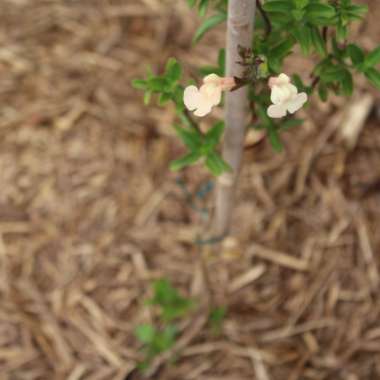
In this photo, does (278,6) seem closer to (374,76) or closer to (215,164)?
(374,76)

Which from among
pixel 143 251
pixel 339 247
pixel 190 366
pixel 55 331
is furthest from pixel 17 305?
pixel 339 247

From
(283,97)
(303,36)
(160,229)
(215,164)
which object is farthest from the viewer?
(160,229)

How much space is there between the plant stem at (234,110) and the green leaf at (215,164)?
6 cm

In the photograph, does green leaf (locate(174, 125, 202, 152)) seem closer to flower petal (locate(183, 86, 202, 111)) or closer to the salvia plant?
the salvia plant

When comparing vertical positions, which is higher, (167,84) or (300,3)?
(300,3)

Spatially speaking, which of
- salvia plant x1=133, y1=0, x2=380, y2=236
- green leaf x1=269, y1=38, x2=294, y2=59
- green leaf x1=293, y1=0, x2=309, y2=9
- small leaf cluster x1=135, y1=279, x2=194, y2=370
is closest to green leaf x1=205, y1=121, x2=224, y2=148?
salvia plant x1=133, y1=0, x2=380, y2=236

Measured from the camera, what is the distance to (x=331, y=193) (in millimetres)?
1870

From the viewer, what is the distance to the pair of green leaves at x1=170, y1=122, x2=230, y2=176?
4.04 feet

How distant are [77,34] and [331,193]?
41.2 inches

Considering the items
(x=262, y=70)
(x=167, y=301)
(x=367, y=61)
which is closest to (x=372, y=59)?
(x=367, y=61)

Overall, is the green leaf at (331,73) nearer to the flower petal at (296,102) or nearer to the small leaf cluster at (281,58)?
the small leaf cluster at (281,58)

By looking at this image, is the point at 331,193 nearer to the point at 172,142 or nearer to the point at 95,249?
the point at 172,142

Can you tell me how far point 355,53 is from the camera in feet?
3.56

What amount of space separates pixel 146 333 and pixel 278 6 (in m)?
1.01
